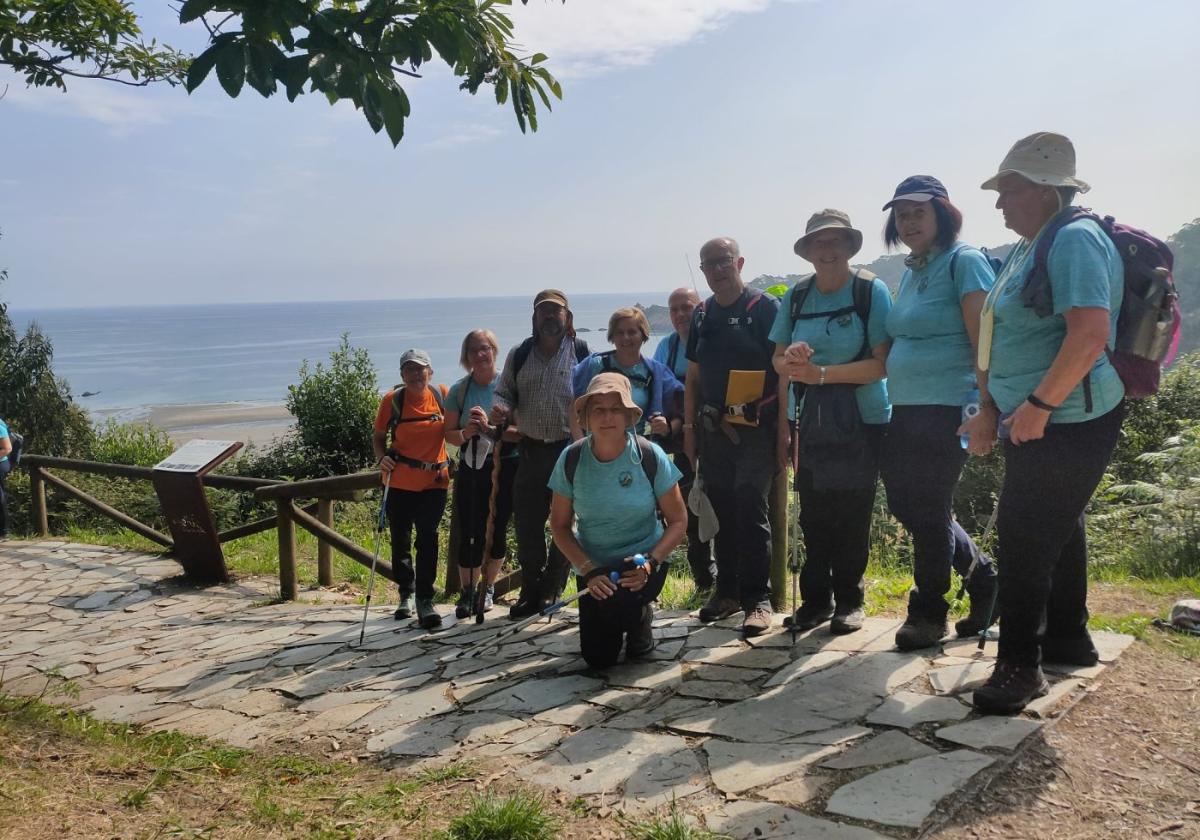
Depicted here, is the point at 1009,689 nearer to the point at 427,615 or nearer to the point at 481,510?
the point at 481,510

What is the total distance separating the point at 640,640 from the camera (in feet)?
14.1

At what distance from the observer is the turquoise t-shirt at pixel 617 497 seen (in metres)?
4.10

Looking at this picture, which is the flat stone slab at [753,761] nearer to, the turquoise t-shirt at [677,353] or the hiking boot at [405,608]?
the turquoise t-shirt at [677,353]

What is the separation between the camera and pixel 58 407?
69.2ft

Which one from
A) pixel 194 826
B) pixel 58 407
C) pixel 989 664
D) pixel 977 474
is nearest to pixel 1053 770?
pixel 989 664

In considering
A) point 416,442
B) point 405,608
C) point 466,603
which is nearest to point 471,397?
point 416,442

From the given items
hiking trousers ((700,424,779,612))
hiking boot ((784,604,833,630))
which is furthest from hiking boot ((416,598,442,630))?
hiking boot ((784,604,833,630))

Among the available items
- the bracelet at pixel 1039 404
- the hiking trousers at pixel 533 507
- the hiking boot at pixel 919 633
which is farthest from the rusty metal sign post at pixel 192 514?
the bracelet at pixel 1039 404

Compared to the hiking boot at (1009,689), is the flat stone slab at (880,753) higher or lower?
lower

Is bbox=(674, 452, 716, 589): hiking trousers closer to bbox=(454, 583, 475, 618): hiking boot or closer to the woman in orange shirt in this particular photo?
bbox=(454, 583, 475, 618): hiking boot

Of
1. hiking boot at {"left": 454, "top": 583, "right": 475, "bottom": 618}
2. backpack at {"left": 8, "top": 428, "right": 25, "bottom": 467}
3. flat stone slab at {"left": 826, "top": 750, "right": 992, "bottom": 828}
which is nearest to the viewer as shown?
flat stone slab at {"left": 826, "top": 750, "right": 992, "bottom": 828}

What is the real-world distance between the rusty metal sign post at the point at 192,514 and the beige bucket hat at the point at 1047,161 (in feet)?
22.5

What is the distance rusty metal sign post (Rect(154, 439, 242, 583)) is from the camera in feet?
25.0

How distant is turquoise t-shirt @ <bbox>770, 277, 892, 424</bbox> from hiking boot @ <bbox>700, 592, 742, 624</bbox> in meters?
1.42
